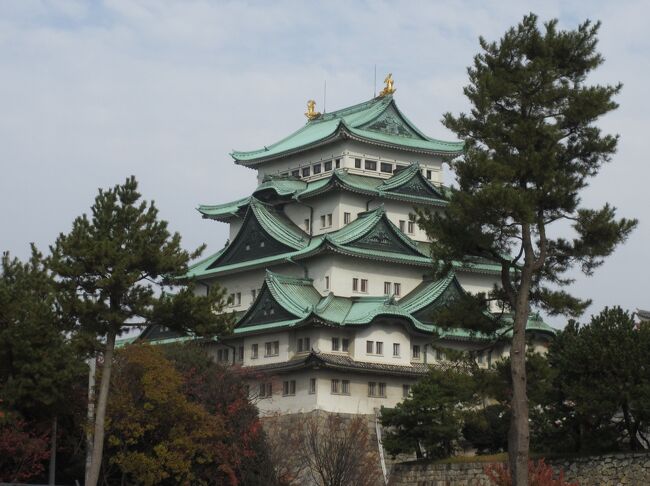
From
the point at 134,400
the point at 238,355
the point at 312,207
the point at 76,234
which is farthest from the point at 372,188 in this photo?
the point at 76,234

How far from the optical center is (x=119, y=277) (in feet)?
128

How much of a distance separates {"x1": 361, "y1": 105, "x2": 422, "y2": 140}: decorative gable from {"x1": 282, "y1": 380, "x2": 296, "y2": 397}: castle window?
53.1 ft

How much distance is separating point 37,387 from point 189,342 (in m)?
12.3

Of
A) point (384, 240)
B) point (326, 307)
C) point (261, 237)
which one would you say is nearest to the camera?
point (326, 307)

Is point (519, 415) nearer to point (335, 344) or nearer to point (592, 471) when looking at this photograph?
point (592, 471)

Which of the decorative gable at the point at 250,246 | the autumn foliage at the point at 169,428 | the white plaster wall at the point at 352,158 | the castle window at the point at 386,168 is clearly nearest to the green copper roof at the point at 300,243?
the decorative gable at the point at 250,246

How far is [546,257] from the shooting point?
34.4 meters

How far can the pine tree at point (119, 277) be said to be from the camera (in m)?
39.3

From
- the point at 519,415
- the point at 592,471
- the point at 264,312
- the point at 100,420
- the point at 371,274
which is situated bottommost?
the point at 592,471

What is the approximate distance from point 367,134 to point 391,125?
10.0 feet

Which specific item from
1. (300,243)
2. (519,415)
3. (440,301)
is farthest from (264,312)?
(519,415)

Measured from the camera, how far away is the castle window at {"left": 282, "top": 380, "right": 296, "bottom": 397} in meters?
58.9

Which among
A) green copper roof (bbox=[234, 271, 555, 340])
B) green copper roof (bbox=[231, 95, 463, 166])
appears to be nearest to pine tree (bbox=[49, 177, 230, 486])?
green copper roof (bbox=[234, 271, 555, 340])

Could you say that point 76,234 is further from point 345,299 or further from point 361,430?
point 345,299
